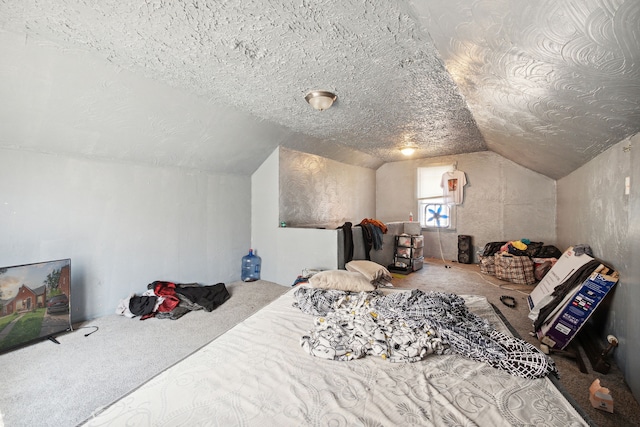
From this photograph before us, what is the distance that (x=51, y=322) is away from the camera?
243 cm

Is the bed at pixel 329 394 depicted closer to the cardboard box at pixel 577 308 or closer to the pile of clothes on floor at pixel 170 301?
the cardboard box at pixel 577 308

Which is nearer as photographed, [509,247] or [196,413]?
[196,413]

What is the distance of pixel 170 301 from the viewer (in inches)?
122

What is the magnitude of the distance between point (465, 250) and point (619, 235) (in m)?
3.63

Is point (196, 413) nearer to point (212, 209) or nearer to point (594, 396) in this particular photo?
point (594, 396)

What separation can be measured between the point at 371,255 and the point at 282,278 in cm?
148

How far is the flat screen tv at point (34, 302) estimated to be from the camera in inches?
86.0

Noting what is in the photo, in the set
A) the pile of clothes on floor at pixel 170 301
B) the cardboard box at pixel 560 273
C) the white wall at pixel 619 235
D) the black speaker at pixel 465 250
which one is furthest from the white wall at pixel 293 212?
the black speaker at pixel 465 250

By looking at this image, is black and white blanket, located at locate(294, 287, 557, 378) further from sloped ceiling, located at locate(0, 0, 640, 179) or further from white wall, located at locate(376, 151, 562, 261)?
white wall, located at locate(376, 151, 562, 261)

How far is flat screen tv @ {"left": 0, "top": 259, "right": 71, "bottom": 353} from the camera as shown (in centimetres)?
219

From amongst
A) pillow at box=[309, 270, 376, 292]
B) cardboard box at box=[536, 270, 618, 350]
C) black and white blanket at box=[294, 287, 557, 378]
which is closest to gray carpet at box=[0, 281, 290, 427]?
black and white blanket at box=[294, 287, 557, 378]

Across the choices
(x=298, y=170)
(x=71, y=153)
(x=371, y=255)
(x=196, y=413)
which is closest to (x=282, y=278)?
(x=371, y=255)

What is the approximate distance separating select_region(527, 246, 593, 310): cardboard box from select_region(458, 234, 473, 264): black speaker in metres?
2.36

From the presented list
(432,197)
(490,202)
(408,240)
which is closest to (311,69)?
(408,240)
